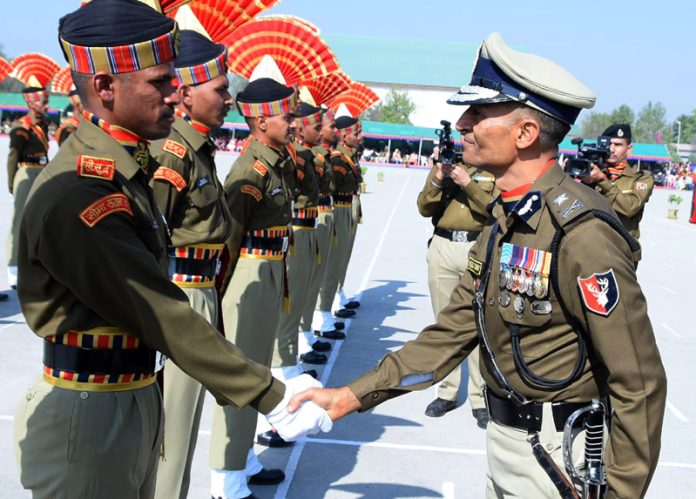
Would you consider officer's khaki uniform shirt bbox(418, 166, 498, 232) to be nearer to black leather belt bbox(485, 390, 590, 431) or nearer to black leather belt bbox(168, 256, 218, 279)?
black leather belt bbox(168, 256, 218, 279)

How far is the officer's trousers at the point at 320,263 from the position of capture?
834cm

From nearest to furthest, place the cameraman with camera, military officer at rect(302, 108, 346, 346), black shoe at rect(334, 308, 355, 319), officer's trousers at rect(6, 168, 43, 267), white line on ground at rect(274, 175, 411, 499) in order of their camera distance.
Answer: white line on ground at rect(274, 175, 411, 499) → the cameraman with camera → military officer at rect(302, 108, 346, 346) → officer's trousers at rect(6, 168, 43, 267) → black shoe at rect(334, 308, 355, 319)

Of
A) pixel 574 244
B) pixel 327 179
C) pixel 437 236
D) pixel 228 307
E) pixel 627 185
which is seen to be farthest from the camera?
pixel 327 179

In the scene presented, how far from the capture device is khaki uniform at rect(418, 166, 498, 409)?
6.57 meters

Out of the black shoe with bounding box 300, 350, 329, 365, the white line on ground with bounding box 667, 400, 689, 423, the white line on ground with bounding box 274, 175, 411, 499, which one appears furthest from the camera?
the black shoe with bounding box 300, 350, 329, 365

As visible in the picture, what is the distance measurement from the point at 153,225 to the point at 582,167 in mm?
4136

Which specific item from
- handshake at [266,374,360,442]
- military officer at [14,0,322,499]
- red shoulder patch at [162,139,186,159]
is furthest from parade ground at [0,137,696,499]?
red shoulder patch at [162,139,186,159]

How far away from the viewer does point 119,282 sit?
96.0 inches

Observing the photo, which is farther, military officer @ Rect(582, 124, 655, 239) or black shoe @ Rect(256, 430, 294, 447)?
military officer @ Rect(582, 124, 655, 239)

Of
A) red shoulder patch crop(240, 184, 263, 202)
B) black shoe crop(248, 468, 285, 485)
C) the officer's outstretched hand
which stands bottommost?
black shoe crop(248, 468, 285, 485)

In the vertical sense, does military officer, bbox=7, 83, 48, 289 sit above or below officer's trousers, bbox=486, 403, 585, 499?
below

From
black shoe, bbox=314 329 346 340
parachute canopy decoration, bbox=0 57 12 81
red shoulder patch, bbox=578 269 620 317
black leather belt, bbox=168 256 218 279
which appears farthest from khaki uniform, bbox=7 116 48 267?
red shoulder patch, bbox=578 269 620 317

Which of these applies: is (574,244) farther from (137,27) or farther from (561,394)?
(137,27)

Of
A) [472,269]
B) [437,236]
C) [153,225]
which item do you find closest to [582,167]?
[437,236]
